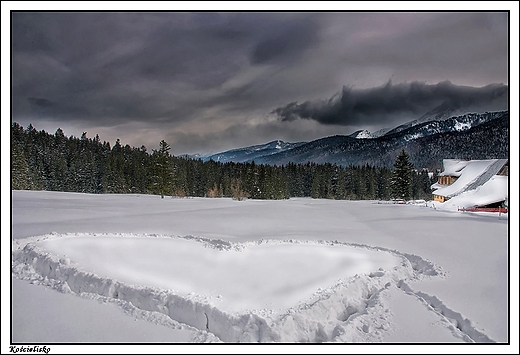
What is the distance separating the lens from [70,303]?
5.67m

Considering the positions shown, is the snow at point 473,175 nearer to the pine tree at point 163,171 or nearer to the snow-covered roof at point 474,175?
the snow-covered roof at point 474,175

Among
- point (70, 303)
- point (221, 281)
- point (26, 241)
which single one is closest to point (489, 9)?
point (221, 281)

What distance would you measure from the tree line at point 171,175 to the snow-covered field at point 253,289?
Answer: 70.9 feet

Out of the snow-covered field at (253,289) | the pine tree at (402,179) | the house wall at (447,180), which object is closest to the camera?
the snow-covered field at (253,289)

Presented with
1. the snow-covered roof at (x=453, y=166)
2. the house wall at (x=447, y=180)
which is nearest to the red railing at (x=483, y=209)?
the snow-covered roof at (x=453, y=166)

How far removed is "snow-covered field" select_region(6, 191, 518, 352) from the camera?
16.2ft

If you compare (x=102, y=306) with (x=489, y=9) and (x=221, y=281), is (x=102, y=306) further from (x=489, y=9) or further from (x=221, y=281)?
(x=489, y=9)

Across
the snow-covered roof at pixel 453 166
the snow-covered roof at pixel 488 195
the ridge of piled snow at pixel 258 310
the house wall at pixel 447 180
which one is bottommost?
the ridge of piled snow at pixel 258 310

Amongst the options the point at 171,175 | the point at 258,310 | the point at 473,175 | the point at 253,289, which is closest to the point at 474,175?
the point at 473,175

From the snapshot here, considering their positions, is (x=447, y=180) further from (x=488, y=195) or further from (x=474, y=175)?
(x=488, y=195)

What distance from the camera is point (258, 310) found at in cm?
539

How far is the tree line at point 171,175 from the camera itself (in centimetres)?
3979

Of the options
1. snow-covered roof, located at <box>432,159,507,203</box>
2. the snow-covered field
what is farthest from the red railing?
the snow-covered field

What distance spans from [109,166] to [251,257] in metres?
54.2
